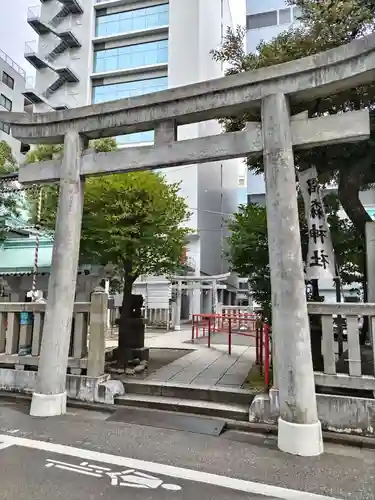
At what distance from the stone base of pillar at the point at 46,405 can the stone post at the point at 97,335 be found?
768 mm

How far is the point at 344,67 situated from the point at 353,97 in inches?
77.2

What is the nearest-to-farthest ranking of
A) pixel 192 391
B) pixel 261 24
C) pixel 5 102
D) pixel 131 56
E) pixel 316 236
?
pixel 192 391 → pixel 316 236 → pixel 261 24 → pixel 131 56 → pixel 5 102

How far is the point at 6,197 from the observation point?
45.7 ft

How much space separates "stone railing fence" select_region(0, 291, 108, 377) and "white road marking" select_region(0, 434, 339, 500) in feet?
5.68

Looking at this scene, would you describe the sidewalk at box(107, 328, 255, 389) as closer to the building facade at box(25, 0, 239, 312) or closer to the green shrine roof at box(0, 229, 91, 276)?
the green shrine roof at box(0, 229, 91, 276)

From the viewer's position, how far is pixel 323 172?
713cm

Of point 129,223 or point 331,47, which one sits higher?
point 331,47

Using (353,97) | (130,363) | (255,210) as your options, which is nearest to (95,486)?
(130,363)

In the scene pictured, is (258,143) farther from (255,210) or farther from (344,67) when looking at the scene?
(255,210)

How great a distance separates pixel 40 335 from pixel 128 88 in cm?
2765

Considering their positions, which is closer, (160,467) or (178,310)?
(160,467)

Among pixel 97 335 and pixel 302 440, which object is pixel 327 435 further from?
pixel 97 335

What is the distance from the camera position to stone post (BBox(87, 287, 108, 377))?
6.02 m

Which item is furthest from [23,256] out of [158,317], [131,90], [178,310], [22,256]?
[131,90]
